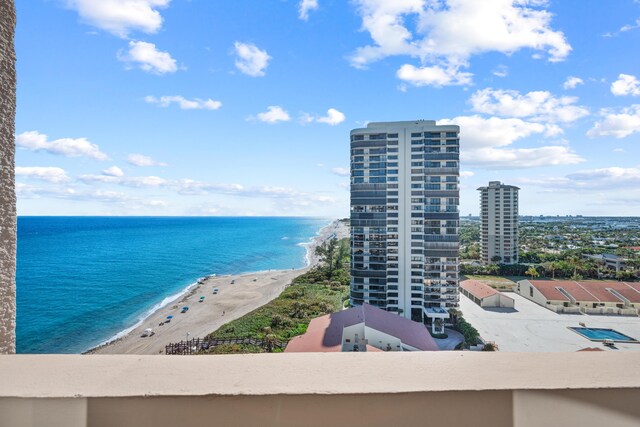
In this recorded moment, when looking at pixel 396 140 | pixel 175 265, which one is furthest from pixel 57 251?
pixel 396 140

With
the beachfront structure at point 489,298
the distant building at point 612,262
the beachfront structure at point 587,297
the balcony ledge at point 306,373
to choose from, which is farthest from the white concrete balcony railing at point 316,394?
the distant building at point 612,262

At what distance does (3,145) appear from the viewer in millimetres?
1299

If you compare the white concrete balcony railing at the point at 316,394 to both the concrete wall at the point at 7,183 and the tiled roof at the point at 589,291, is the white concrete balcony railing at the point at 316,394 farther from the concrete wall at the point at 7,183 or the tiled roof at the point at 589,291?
the tiled roof at the point at 589,291

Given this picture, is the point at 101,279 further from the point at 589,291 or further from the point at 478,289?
the point at 589,291

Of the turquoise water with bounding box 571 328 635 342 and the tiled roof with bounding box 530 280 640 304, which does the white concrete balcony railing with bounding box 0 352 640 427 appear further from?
the tiled roof with bounding box 530 280 640 304

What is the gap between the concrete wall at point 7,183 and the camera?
1262 millimetres

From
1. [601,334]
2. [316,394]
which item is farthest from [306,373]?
[601,334]

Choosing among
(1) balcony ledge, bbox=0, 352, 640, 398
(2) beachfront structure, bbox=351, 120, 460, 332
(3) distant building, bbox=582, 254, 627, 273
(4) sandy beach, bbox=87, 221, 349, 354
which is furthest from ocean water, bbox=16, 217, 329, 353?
(3) distant building, bbox=582, 254, 627, 273

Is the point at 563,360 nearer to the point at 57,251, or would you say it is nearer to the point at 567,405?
the point at 567,405

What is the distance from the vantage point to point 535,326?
20.3 m

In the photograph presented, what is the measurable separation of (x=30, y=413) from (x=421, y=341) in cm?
1469

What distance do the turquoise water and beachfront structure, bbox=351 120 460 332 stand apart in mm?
6922

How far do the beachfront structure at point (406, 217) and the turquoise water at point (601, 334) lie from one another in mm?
6922

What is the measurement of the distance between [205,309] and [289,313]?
7.93 metres
